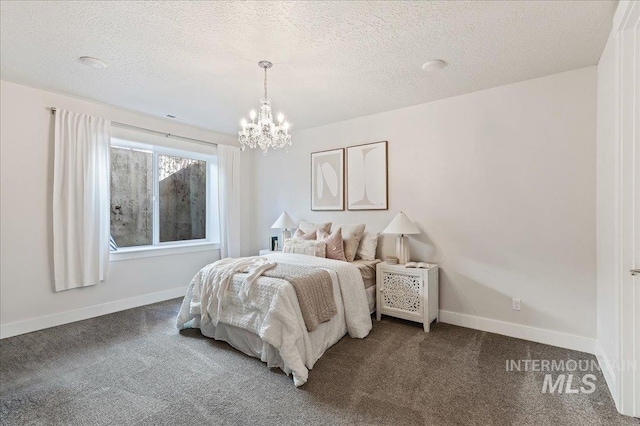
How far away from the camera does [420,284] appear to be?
3.16m

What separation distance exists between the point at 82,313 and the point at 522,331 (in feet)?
16.0

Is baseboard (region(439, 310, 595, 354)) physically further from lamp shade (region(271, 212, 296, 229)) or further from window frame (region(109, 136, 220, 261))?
window frame (region(109, 136, 220, 261))

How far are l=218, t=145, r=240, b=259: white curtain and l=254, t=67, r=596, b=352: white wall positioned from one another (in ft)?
7.79

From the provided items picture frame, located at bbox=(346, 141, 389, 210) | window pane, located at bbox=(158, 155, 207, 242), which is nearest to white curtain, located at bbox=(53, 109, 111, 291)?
window pane, located at bbox=(158, 155, 207, 242)

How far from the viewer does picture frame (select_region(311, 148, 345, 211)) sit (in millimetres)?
4289

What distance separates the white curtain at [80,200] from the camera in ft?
10.8

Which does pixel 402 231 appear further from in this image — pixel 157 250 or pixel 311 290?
pixel 157 250

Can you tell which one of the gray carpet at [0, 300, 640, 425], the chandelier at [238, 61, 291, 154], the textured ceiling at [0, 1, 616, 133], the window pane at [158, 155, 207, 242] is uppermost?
the textured ceiling at [0, 1, 616, 133]

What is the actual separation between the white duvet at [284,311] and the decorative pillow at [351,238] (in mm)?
476

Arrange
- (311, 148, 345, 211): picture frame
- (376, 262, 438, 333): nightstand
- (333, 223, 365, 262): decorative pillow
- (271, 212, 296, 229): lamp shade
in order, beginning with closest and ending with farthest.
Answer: (376, 262, 438, 333): nightstand, (333, 223, 365, 262): decorative pillow, (311, 148, 345, 211): picture frame, (271, 212, 296, 229): lamp shade

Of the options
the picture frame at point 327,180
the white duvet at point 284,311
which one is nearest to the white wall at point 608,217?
the white duvet at point 284,311

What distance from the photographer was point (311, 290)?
2580mm

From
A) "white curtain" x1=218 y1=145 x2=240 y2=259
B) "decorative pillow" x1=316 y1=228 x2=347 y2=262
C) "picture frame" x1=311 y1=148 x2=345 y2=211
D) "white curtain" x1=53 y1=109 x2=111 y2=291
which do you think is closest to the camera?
"white curtain" x1=53 y1=109 x2=111 y2=291

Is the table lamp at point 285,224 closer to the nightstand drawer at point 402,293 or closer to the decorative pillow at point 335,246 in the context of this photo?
the decorative pillow at point 335,246
